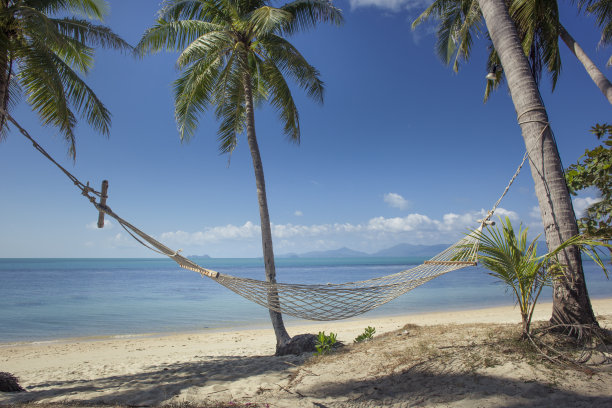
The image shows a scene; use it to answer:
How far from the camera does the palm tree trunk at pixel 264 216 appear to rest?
3855 mm

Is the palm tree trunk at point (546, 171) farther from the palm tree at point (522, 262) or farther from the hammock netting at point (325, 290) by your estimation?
the hammock netting at point (325, 290)

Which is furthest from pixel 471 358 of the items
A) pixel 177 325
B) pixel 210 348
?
pixel 177 325

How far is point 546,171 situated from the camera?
2219 millimetres

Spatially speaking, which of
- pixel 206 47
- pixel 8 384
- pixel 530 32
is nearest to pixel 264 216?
pixel 206 47

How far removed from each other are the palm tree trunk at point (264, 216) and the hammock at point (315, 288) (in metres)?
1.19

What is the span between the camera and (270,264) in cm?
392

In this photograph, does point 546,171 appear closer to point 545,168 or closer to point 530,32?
point 545,168

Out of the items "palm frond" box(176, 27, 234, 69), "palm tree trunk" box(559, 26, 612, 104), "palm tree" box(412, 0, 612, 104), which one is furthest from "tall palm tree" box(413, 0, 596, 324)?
"palm frond" box(176, 27, 234, 69)

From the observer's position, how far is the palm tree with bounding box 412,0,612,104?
3.48 m

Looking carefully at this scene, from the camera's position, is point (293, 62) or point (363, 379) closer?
point (363, 379)

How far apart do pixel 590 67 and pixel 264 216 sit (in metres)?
4.42

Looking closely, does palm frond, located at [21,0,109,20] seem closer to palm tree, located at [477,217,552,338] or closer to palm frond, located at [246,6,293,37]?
palm frond, located at [246,6,293,37]

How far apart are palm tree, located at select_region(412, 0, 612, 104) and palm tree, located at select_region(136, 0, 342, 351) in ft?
6.58

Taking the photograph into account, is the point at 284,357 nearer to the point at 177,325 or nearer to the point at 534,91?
the point at 534,91
